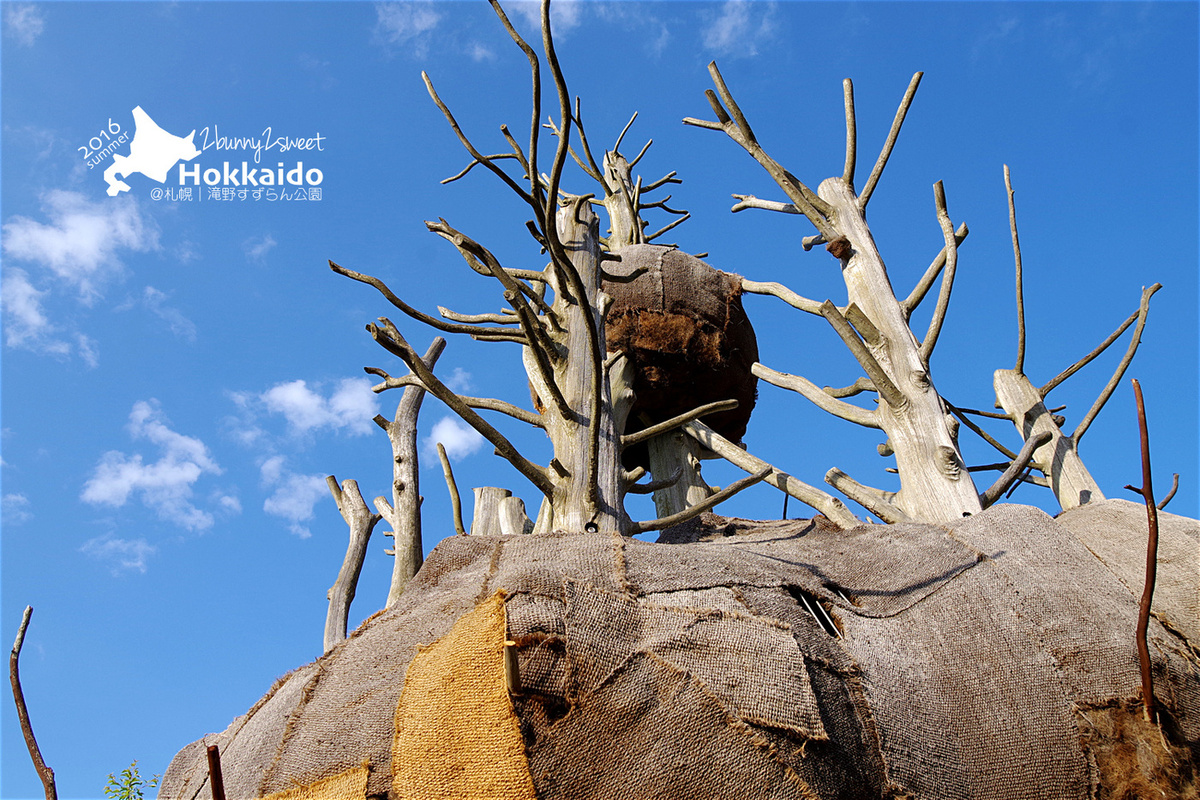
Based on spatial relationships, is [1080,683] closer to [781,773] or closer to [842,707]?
[842,707]

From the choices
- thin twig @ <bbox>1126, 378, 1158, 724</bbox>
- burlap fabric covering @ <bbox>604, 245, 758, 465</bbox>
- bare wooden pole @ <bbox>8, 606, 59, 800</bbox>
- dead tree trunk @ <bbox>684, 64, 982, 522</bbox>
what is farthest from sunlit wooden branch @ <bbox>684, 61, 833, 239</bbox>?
bare wooden pole @ <bbox>8, 606, 59, 800</bbox>

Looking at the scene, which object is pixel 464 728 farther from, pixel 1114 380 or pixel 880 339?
pixel 1114 380

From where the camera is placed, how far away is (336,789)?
1950 millimetres

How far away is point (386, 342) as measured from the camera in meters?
2.93

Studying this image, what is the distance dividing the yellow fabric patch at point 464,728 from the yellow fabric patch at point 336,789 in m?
0.08

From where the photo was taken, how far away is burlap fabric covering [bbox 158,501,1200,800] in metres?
1.87

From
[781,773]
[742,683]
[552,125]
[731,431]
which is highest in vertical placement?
[552,125]

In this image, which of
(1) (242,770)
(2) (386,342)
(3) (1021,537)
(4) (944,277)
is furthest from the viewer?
(4) (944,277)

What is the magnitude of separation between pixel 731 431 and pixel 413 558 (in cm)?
306

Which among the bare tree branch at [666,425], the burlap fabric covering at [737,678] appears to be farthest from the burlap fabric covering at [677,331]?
the burlap fabric covering at [737,678]

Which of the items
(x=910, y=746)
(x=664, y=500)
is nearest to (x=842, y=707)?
(x=910, y=746)

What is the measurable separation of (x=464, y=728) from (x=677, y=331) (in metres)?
4.44

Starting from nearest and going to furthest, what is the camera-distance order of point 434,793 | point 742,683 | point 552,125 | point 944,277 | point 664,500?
point 434,793
point 742,683
point 944,277
point 664,500
point 552,125

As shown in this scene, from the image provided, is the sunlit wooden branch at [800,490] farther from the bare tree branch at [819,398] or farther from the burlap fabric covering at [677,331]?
the burlap fabric covering at [677,331]
